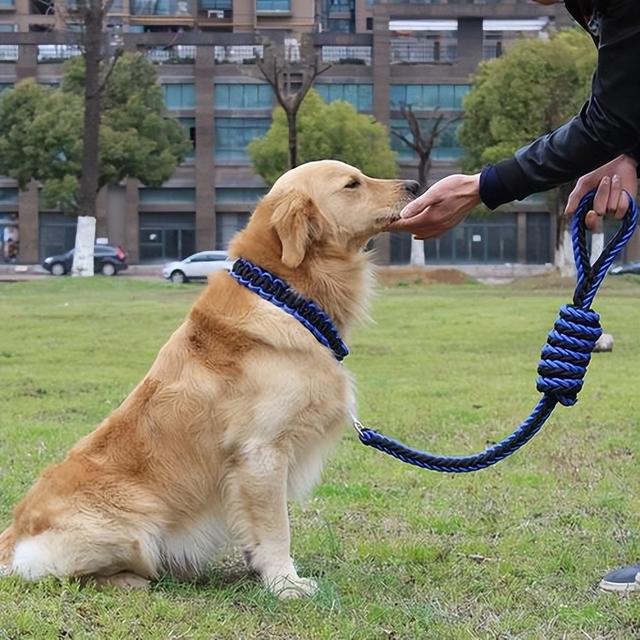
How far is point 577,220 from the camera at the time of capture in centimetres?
395

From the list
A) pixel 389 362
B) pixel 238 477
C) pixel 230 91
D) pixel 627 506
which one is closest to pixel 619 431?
pixel 627 506

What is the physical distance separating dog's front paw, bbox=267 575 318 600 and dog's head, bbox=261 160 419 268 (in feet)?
4.13

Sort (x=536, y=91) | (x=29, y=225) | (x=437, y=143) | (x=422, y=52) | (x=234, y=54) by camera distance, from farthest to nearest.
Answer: (x=422, y=52) < (x=234, y=54) < (x=29, y=225) < (x=437, y=143) < (x=536, y=91)

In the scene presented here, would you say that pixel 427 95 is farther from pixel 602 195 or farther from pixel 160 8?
pixel 602 195

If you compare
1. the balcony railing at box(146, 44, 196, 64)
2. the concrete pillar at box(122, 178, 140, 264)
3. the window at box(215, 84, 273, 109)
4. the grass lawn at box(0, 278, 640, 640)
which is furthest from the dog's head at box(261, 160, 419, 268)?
the balcony railing at box(146, 44, 196, 64)

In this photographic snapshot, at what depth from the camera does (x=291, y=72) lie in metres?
47.0

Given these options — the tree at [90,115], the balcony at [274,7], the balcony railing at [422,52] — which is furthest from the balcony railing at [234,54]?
the tree at [90,115]

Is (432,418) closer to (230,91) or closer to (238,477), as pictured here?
(238,477)

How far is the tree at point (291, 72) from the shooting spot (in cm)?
3362

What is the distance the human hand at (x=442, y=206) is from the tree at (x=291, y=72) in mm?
29244

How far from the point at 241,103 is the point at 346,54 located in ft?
→ 23.0

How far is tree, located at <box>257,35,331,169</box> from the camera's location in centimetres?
3362

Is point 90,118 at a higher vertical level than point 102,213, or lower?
higher

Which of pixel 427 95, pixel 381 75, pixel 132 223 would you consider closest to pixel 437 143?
pixel 427 95
